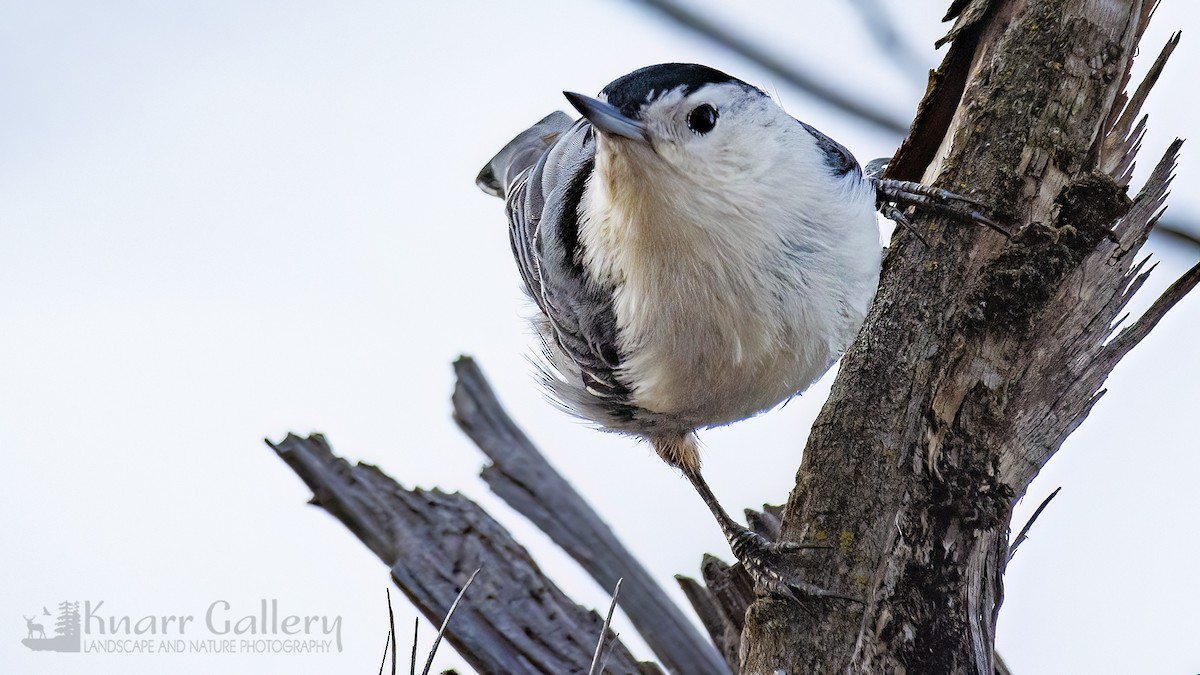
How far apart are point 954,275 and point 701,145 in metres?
0.33

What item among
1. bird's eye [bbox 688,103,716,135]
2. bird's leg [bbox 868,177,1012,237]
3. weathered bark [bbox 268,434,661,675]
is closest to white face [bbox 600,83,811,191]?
bird's eye [bbox 688,103,716,135]

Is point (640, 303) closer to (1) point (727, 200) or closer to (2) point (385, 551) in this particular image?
(1) point (727, 200)

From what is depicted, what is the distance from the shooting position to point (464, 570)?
1.60 metres

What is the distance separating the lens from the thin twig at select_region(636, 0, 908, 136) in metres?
1.61

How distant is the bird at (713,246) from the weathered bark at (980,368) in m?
0.05

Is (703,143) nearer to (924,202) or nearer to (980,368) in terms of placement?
(924,202)

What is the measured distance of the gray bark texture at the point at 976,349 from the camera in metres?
1.17

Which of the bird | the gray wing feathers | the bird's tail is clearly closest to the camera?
the bird

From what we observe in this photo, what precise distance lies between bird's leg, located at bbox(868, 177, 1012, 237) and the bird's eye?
28cm

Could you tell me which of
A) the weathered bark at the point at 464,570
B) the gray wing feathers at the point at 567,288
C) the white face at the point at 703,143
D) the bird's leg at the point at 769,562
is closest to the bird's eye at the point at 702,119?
the white face at the point at 703,143

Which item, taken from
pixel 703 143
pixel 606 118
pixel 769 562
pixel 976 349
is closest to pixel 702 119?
pixel 703 143

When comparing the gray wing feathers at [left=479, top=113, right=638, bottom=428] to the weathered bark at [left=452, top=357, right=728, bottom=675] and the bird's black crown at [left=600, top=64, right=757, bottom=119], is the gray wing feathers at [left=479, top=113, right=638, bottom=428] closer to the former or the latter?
the weathered bark at [left=452, top=357, right=728, bottom=675]

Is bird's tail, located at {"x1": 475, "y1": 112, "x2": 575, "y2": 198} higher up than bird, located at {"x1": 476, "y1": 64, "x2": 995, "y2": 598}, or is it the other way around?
bird's tail, located at {"x1": 475, "y1": 112, "x2": 575, "y2": 198}

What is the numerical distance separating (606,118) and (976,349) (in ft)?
1.56
